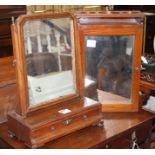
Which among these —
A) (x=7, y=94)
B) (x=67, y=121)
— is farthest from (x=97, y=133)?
(x=7, y=94)

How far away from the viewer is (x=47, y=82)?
1354 mm

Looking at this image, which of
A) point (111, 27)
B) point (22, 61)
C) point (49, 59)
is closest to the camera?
point (22, 61)

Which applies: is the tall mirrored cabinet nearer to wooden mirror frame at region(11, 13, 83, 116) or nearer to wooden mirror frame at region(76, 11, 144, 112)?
wooden mirror frame at region(11, 13, 83, 116)

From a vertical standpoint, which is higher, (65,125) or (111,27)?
(111,27)

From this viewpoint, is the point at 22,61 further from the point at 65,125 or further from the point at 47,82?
the point at 65,125

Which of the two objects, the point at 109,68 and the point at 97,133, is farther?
the point at 109,68

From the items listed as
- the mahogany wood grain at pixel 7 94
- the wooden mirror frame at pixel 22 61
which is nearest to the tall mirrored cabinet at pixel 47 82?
the wooden mirror frame at pixel 22 61

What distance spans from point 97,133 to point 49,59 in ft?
1.28

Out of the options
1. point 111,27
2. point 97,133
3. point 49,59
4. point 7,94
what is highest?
point 111,27

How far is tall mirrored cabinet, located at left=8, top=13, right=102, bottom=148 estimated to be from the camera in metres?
1.24

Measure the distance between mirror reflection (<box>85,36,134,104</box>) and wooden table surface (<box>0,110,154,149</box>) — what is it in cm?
10
